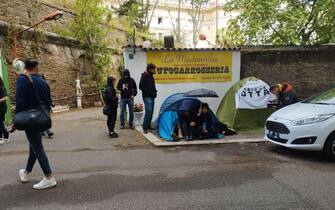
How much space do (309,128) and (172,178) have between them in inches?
114

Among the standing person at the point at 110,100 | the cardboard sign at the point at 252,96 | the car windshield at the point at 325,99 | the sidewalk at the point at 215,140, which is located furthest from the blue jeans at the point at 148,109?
the car windshield at the point at 325,99

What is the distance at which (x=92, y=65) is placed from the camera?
21984mm

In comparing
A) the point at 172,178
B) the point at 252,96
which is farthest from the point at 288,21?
the point at 172,178

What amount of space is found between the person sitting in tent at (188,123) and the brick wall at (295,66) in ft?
12.4

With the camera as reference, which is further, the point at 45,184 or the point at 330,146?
the point at 330,146

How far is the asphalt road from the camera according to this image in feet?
14.9

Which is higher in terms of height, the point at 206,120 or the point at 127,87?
the point at 127,87

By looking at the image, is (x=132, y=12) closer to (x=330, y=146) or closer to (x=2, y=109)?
(x=2, y=109)

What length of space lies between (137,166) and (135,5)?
27972 millimetres

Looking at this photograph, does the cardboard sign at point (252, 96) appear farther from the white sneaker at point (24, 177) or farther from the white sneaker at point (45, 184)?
the white sneaker at point (24, 177)

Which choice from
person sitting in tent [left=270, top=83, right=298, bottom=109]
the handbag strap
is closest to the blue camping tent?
person sitting in tent [left=270, top=83, right=298, bottom=109]

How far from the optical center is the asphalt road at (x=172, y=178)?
453cm

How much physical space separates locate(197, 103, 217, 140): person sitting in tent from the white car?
186 centimetres

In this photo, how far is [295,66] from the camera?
462 inches
